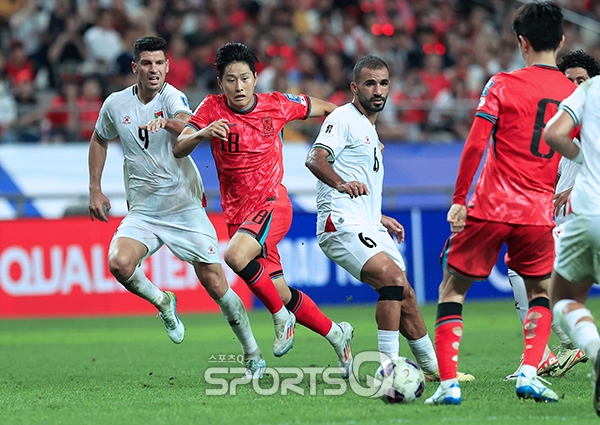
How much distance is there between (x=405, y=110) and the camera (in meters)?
17.1

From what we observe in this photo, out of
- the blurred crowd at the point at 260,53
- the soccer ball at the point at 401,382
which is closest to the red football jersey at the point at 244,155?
the soccer ball at the point at 401,382

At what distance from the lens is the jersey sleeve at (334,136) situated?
698 centimetres

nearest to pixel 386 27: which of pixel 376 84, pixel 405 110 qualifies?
pixel 405 110

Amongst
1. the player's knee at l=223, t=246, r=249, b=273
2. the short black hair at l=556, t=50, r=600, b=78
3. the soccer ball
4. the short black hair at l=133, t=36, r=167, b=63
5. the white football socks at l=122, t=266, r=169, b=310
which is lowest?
the soccer ball

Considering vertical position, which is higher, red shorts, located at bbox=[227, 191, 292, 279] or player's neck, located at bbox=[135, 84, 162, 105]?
player's neck, located at bbox=[135, 84, 162, 105]

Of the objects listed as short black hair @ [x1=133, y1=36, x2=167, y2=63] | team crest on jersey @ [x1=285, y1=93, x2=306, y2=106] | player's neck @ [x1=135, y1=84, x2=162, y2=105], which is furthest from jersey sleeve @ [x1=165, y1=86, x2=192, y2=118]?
team crest on jersey @ [x1=285, y1=93, x2=306, y2=106]

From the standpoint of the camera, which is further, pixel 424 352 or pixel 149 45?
pixel 149 45

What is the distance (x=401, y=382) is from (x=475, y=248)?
987 millimetres

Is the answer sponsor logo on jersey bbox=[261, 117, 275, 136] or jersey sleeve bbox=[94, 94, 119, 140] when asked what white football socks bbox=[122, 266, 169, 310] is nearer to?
jersey sleeve bbox=[94, 94, 119, 140]

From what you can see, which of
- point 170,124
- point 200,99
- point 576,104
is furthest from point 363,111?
point 200,99

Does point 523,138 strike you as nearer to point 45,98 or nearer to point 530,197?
point 530,197

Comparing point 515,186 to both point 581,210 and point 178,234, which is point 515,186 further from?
point 178,234

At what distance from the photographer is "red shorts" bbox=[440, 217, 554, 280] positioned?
588 centimetres

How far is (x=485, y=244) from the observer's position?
5.90 metres
